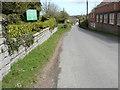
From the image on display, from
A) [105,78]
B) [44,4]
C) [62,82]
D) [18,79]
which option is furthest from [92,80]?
[44,4]

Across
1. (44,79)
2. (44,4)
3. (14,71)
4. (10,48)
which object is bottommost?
(44,79)

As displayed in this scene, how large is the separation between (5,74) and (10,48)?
1.21 metres

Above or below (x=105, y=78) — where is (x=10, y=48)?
above

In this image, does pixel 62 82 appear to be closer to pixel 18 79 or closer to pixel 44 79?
pixel 44 79

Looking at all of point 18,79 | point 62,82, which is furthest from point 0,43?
point 62,82

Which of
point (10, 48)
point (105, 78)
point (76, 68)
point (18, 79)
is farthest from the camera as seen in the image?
point (76, 68)

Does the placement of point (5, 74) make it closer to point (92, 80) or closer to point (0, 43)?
point (0, 43)

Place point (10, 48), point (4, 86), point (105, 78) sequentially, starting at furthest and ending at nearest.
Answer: point (10, 48)
point (105, 78)
point (4, 86)

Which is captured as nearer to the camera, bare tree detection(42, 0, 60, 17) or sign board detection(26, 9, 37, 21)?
sign board detection(26, 9, 37, 21)

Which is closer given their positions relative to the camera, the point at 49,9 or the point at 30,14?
the point at 30,14

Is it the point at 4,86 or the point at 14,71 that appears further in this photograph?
the point at 14,71

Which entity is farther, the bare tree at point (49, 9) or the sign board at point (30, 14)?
the bare tree at point (49, 9)

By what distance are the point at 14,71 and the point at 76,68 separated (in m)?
2.85

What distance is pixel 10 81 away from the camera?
15.3 feet
